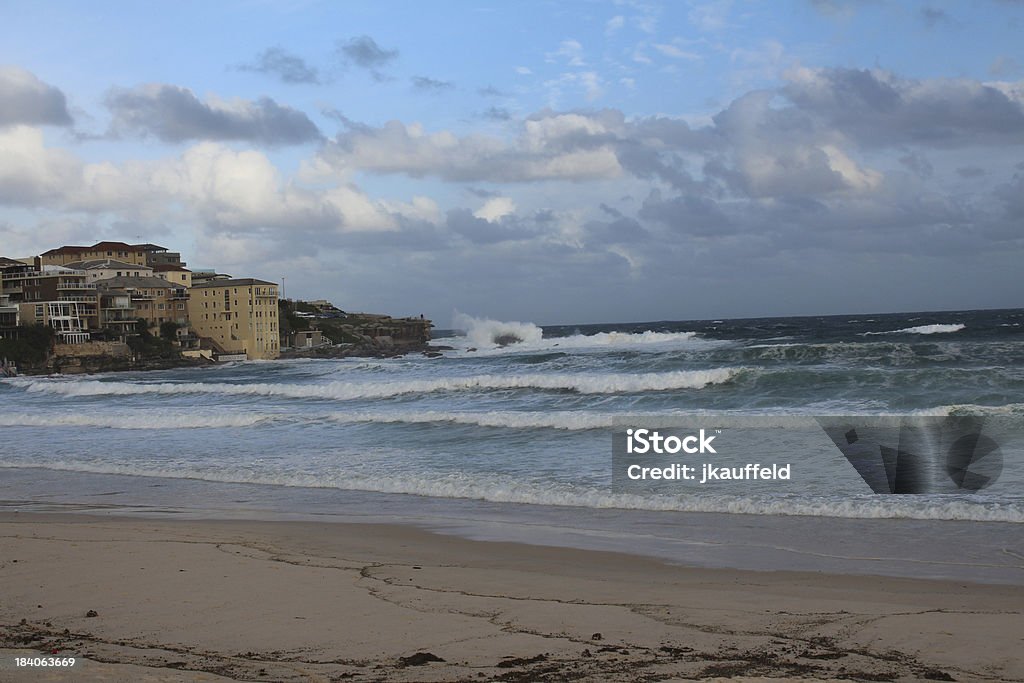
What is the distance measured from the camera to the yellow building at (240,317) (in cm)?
7269

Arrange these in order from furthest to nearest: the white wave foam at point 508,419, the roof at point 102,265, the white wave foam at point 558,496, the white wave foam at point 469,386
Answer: the roof at point 102,265
the white wave foam at point 469,386
the white wave foam at point 508,419
the white wave foam at point 558,496

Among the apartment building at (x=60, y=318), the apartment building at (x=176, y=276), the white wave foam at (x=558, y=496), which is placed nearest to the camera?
the white wave foam at (x=558, y=496)

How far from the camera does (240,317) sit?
73188 millimetres

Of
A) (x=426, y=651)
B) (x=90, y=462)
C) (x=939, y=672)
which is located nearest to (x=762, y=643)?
(x=939, y=672)

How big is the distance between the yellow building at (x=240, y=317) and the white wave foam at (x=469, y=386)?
1384 inches

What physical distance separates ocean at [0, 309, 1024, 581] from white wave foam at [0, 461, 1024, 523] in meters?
0.03

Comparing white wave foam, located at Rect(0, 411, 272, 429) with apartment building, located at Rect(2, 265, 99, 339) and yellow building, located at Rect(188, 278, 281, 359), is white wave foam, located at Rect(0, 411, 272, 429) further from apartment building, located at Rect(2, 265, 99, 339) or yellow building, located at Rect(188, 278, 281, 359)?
yellow building, located at Rect(188, 278, 281, 359)

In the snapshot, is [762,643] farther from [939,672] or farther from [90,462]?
[90,462]

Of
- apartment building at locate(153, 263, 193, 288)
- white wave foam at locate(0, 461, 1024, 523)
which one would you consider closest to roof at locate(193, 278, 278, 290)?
apartment building at locate(153, 263, 193, 288)

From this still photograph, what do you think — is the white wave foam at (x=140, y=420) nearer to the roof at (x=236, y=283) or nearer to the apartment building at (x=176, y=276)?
the roof at (x=236, y=283)

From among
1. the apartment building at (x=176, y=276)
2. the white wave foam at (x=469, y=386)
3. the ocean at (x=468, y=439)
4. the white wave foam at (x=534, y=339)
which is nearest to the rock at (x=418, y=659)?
the ocean at (x=468, y=439)

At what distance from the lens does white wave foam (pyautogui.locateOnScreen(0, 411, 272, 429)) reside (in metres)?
22.9

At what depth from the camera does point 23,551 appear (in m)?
8.86

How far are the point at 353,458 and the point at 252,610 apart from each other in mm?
10161
